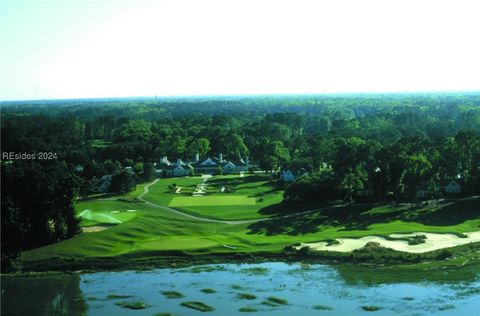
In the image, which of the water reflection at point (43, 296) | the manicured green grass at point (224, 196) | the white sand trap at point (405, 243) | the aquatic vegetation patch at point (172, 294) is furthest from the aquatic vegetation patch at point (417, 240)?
the water reflection at point (43, 296)

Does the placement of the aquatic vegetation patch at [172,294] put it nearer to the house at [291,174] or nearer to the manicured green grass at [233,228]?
the manicured green grass at [233,228]

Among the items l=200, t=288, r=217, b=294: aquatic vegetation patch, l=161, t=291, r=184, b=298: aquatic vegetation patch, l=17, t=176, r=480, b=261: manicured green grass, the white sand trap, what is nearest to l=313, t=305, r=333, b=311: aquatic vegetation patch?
l=200, t=288, r=217, b=294: aquatic vegetation patch

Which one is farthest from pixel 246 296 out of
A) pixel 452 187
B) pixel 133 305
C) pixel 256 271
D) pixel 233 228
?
pixel 452 187

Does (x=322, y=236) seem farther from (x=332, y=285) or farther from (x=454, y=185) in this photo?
(x=454, y=185)

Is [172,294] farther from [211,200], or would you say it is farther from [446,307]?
[211,200]

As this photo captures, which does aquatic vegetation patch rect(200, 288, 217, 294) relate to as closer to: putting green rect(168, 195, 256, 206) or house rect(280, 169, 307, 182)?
putting green rect(168, 195, 256, 206)

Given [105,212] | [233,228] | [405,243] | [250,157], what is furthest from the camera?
[250,157]
